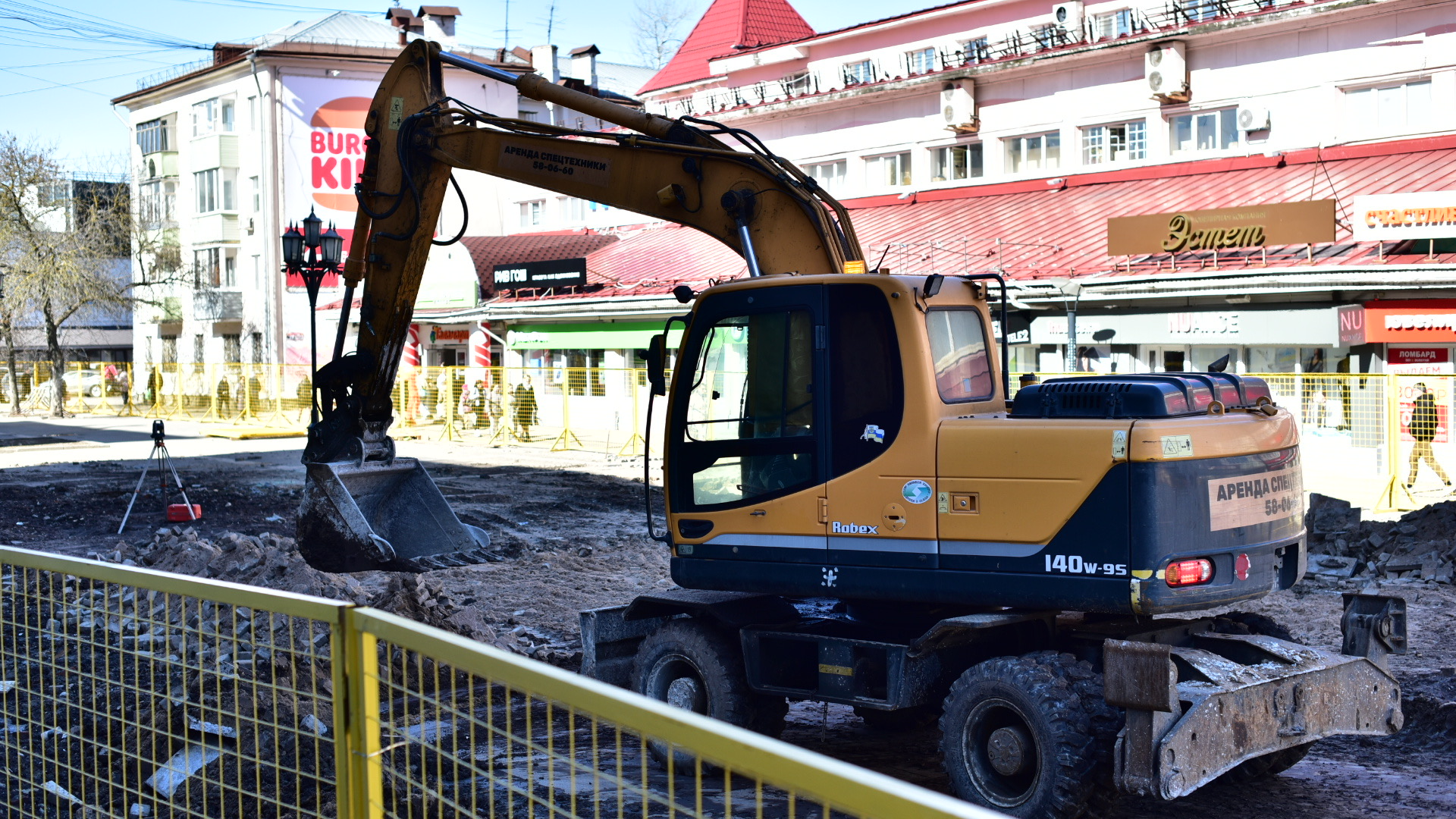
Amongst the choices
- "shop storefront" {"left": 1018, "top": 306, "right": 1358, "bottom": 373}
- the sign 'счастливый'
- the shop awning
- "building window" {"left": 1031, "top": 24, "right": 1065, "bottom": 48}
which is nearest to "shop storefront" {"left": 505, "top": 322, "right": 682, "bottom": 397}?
the shop awning

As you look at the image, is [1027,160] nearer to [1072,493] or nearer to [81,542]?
[81,542]

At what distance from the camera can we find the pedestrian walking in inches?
1232

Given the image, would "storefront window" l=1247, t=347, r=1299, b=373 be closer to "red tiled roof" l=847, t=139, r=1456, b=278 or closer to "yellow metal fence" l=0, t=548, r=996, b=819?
"red tiled roof" l=847, t=139, r=1456, b=278

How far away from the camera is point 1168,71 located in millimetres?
28094

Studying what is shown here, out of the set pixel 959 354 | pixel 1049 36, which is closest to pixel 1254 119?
pixel 1049 36

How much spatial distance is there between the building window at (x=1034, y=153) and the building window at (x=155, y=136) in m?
38.8

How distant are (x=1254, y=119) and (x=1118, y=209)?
312 cm

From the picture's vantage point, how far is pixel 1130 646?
18.7 feet

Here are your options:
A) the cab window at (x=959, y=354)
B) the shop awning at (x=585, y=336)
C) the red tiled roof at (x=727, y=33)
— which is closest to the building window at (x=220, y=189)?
the red tiled roof at (x=727, y=33)

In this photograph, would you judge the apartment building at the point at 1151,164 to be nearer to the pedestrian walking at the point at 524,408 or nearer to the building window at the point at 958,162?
the building window at the point at 958,162

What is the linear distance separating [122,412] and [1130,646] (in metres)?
45.9

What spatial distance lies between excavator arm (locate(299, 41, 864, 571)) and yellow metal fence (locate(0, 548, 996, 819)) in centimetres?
342

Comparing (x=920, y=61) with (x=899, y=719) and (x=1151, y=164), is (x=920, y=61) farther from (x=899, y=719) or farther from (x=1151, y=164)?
(x=899, y=719)

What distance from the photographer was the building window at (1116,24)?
98.8ft
